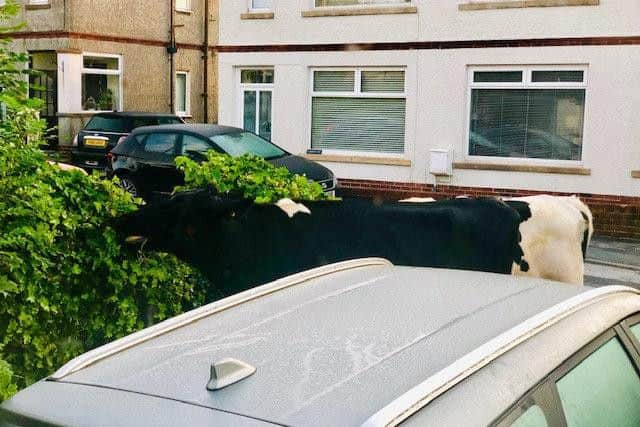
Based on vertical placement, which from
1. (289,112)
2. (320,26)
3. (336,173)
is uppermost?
(320,26)

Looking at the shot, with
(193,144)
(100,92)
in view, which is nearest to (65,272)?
(193,144)

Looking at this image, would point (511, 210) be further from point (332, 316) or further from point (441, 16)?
point (441, 16)

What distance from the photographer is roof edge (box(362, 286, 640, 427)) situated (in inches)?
85.4

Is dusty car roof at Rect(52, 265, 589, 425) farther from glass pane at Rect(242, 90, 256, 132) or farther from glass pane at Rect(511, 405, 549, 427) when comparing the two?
glass pane at Rect(242, 90, 256, 132)

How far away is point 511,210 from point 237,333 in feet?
15.0

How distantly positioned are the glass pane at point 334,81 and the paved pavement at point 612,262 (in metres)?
6.13

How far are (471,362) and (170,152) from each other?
15.6m

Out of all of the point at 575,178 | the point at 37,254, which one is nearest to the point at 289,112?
the point at 575,178

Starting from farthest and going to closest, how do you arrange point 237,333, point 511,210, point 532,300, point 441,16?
point 441,16, point 511,210, point 532,300, point 237,333

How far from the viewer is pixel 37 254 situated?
5.41m

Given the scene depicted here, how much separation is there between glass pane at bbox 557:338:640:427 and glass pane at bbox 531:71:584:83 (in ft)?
46.0

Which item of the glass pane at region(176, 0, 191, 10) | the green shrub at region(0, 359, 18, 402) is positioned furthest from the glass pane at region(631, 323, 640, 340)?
the glass pane at region(176, 0, 191, 10)

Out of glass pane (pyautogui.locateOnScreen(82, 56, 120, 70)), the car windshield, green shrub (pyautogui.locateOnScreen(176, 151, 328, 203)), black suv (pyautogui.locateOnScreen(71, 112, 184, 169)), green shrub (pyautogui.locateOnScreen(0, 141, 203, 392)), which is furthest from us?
glass pane (pyautogui.locateOnScreen(82, 56, 120, 70))

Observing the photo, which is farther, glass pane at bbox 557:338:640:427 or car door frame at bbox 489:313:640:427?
glass pane at bbox 557:338:640:427
